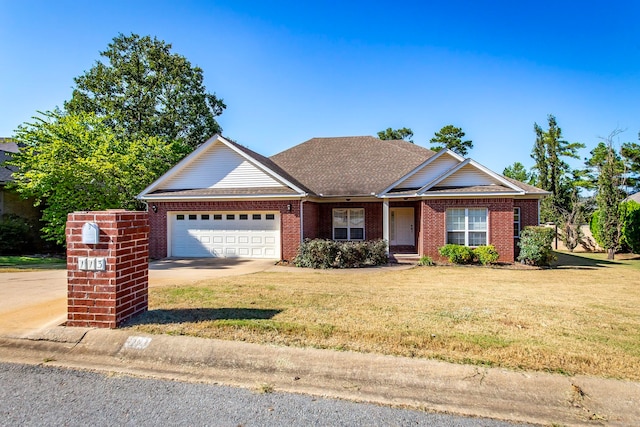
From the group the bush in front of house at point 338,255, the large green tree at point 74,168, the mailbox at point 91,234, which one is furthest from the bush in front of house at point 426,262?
the large green tree at point 74,168

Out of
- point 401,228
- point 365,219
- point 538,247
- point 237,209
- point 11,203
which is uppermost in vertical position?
point 11,203

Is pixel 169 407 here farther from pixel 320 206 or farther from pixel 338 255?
pixel 320 206

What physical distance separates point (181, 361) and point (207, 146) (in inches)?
534

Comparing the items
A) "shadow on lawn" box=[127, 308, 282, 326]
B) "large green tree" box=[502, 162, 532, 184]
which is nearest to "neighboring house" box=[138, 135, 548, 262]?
"shadow on lawn" box=[127, 308, 282, 326]

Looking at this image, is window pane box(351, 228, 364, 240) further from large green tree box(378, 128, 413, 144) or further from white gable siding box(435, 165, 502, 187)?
large green tree box(378, 128, 413, 144)

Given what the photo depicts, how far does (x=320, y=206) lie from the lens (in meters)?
18.9

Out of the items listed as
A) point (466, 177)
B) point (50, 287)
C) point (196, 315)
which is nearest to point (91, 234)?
point (196, 315)

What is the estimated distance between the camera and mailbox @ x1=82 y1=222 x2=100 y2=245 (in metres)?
4.74

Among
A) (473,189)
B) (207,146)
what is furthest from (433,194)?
(207,146)

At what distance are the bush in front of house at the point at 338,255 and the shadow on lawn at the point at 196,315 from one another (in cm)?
781

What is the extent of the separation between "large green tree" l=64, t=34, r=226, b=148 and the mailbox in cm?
2874

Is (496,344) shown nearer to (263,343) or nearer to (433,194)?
(263,343)

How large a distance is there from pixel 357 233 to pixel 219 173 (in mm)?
7202

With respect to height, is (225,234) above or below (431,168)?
below
